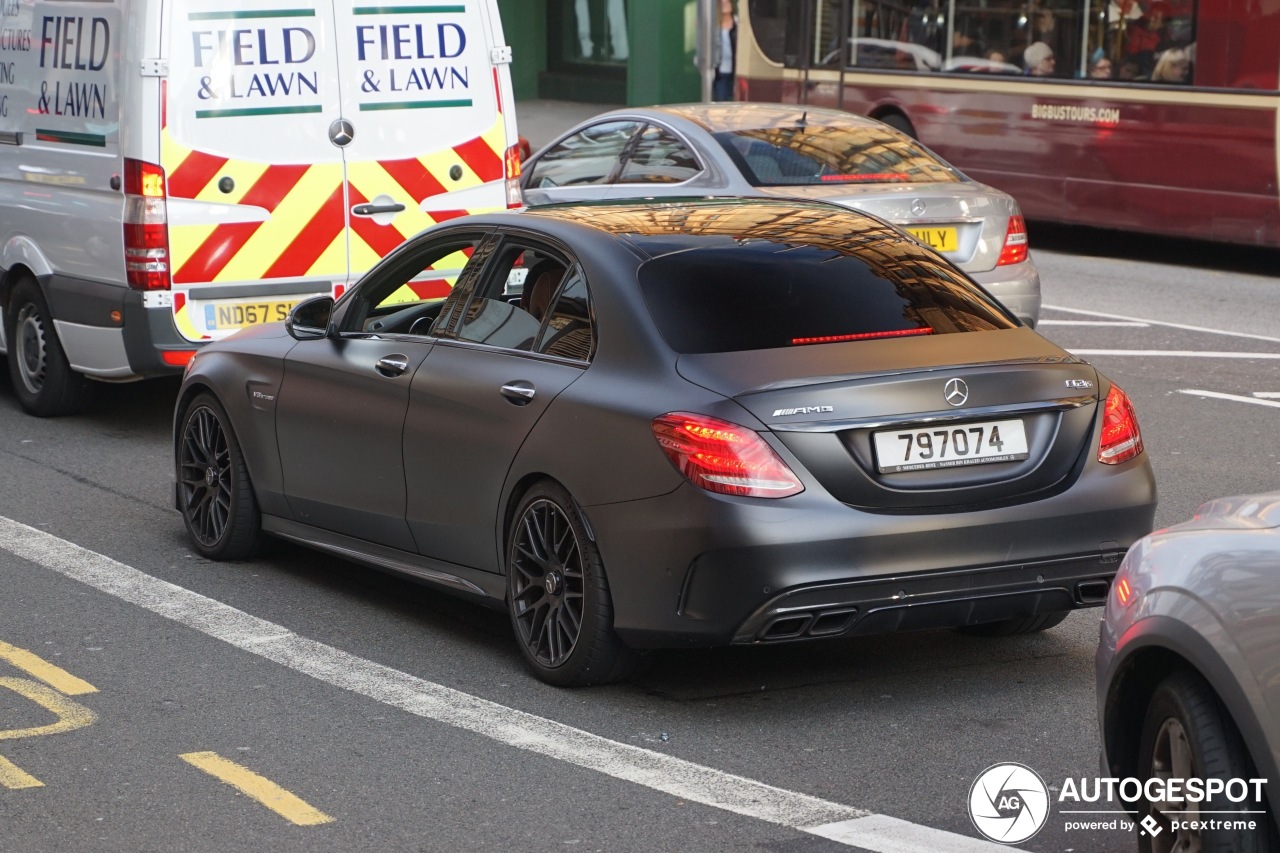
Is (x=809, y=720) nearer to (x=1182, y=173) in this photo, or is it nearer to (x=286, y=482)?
(x=286, y=482)

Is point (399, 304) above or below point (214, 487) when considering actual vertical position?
above

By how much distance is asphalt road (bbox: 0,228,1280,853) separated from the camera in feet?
15.5

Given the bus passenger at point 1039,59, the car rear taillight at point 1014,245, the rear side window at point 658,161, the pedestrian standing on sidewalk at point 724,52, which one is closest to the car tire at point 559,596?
the car rear taillight at point 1014,245

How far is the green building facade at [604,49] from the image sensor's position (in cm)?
3111

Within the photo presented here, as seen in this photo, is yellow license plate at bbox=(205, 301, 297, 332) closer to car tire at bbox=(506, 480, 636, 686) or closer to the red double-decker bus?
car tire at bbox=(506, 480, 636, 686)

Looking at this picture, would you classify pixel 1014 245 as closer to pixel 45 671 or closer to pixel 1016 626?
pixel 1016 626

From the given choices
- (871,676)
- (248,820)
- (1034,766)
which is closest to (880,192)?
(871,676)

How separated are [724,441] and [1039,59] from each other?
13.1 meters

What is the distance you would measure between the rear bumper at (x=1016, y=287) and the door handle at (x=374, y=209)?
128 inches

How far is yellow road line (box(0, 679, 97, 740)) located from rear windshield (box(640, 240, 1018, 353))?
1940 mm

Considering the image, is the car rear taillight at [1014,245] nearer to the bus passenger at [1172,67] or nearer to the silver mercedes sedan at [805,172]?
the silver mercedes sedan at [805,172]

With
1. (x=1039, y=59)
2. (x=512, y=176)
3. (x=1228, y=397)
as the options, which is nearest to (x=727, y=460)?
(x=512, y=176)

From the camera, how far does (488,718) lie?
5566mm

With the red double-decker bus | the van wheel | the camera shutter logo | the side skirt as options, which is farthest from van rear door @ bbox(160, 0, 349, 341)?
the red double-decker bus
